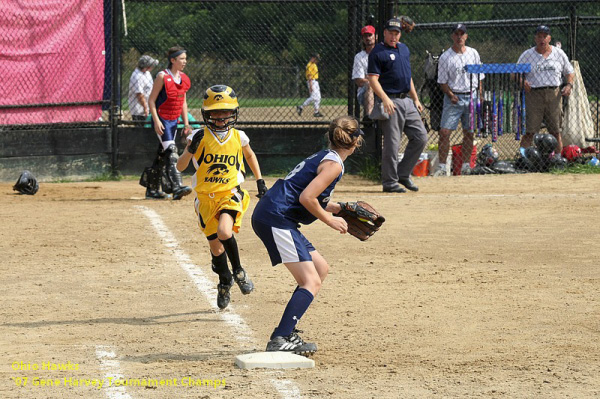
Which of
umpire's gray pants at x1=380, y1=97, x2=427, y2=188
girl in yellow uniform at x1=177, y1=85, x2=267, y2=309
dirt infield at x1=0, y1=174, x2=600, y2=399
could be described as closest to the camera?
dirt infield at x1=0, y1=174, x2=600, y2=399

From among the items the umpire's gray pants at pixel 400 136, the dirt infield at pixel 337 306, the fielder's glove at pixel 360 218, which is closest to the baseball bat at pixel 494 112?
the umpire's gray pants at pixel 400 136

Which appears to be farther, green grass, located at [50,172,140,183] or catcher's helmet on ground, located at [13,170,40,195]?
green grass, located at [50,172,140,183]

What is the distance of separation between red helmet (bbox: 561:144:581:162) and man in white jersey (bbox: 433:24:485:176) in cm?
164

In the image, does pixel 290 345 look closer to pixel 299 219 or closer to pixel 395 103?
pixel 299 219

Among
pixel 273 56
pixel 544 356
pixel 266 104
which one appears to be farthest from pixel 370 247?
pixel 273 56

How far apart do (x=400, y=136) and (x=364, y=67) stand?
6.25ft

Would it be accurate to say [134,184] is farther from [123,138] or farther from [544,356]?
[544,356]

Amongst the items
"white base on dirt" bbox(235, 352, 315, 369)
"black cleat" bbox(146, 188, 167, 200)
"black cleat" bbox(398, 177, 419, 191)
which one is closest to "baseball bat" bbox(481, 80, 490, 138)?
"black cleat" bbox(398, 177, 419, 191)

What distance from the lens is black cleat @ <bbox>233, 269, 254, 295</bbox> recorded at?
282 inches

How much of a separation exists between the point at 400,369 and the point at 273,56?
2798 cm

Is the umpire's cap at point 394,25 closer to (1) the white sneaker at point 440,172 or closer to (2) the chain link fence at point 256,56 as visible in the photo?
Result: (1) the white sneaker at point 440,172

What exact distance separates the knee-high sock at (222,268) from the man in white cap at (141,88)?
9477 mm

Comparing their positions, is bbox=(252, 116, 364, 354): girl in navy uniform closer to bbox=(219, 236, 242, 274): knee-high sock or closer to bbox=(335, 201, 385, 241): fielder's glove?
bbox=(335, 201, 385, 241): fielder's glove

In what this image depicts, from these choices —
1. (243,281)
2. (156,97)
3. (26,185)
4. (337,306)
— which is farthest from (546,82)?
(243,281)
